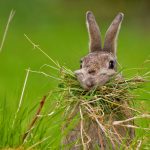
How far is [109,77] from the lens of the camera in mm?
6125

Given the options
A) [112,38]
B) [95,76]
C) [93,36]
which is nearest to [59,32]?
[112,38]

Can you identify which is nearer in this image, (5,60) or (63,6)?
(5,60)

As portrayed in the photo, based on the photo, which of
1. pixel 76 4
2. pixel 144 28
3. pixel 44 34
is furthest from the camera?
pixel 76 4

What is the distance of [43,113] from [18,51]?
8.75m

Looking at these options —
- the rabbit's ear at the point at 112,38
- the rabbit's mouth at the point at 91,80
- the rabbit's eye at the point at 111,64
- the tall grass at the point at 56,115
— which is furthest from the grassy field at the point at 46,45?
the rabbit's mouth at the point at 91,80

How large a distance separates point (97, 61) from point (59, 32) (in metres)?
10.8

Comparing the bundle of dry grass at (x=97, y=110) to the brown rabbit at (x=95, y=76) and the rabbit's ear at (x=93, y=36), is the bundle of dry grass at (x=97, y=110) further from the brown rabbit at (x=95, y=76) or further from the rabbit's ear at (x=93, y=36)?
the rabbit's ear at (x=93, y=36)

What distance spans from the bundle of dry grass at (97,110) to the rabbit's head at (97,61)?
6 centimetres

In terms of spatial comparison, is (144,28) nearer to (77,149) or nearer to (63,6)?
(63,6)

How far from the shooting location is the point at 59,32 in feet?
56.2

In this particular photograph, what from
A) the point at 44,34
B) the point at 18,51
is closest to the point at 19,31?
the point at 44,34

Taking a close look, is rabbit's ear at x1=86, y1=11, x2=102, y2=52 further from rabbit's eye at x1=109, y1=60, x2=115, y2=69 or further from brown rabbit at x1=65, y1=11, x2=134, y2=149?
rabbit's eye at x1=109, y1=60, x2=115, y2=69

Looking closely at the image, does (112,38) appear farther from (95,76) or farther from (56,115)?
(56,115)

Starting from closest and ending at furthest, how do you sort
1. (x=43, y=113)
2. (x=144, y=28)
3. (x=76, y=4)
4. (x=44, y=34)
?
1. (x=43, y=113)
2. (x=44, y=34)
3. (x=144, y=28)
4. (x=76, y=4)
